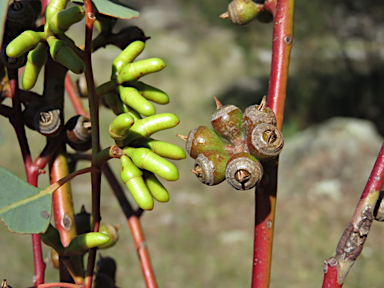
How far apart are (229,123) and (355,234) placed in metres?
0.17

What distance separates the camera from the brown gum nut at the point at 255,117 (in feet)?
1.35

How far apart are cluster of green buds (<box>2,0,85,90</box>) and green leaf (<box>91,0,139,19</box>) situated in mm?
44

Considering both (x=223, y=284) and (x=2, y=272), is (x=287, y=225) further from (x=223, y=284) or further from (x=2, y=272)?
(x=2, y=272)

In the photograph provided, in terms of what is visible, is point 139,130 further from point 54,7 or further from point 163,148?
point 54,7

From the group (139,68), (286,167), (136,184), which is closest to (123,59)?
(139,68)

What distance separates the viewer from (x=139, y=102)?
399 mm

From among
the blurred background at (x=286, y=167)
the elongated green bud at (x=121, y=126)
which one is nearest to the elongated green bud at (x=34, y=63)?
the elongated green bud at (x=121, y=126)

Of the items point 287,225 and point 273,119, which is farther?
point 287,225

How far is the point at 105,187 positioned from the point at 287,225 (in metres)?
2.08

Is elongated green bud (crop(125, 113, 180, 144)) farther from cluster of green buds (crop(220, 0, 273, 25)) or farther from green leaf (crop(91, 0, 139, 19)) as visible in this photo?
cluster of green buds (crop(220, 0, 273, 25))

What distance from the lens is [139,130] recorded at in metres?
0.39

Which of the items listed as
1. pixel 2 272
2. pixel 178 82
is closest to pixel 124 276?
pixel 2 272

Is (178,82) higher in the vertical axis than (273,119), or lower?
higher

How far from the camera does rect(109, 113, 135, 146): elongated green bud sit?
0.36 meters
